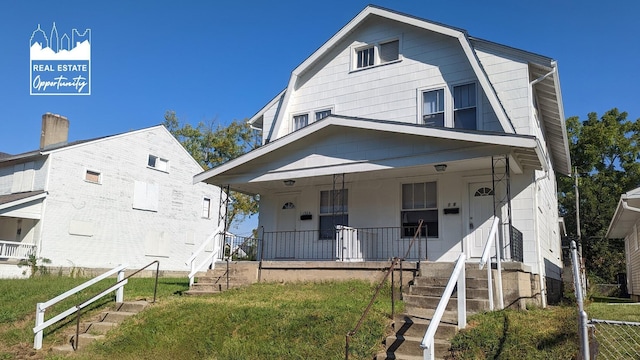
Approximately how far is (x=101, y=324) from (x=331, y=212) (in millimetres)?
6873

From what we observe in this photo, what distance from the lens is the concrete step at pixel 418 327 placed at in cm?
717

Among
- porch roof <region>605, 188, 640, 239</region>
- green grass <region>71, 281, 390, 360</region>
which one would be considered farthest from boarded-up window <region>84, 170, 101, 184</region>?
porch roof <region>605, 188, 640, 239</region>

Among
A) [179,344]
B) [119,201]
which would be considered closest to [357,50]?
[179,344]

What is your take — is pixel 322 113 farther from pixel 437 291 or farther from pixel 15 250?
pixel 15 250

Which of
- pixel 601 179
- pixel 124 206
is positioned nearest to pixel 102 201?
pixel 124 206

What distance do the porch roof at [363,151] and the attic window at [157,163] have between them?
43.0ft

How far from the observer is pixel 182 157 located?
27.7 meters

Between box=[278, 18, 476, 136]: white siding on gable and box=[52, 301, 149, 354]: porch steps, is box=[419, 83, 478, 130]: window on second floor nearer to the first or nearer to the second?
box=[278, 18, 476, 136]: white siding on gable

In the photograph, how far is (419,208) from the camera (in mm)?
13055

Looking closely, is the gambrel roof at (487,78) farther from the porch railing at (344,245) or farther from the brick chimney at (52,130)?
the brick chimney at (52,130)

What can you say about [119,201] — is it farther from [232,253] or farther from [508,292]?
[508,292]

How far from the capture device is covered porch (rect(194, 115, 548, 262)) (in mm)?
10969

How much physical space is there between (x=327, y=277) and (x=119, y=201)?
1590cm

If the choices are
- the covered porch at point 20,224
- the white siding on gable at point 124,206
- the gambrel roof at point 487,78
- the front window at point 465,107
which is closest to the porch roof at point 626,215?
the gambrel roof at point 487,78
